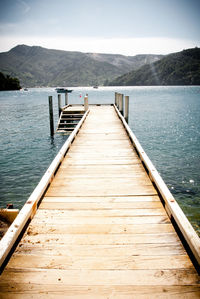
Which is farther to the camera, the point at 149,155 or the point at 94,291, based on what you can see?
the point at 149,155

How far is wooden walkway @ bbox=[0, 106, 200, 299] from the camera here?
2097mm

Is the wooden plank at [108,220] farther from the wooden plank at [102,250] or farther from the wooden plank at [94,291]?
the wooden plank at [94,291]

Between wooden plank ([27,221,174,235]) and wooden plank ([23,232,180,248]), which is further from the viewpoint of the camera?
wooden plank ([27,221,174,235])

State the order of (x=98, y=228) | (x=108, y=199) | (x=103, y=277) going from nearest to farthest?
(x=103, y=277)
(x=98, y=228)
(x=108, y=199)

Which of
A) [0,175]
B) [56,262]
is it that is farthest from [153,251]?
[0,175]

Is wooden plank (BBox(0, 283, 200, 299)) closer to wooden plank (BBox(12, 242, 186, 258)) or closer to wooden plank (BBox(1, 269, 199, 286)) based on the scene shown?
wooden plank (BBox(1, 269, 199, 286))

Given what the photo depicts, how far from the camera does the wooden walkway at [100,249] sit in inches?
82.6

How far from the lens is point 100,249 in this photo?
8.50ft

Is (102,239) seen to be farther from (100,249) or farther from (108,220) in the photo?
(108,220)

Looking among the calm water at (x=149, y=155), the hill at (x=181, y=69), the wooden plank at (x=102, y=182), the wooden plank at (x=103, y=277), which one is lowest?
the calm water at (x=149, y=155)

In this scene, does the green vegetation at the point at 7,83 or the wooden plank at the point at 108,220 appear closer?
the wooden plank at the point at 108,220

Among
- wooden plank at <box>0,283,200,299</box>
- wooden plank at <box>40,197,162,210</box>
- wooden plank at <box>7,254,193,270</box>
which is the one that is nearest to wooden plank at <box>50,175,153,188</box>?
wooden plank at <box>40,197,162,210</box>

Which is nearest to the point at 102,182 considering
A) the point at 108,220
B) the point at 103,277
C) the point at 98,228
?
the point at 108,220

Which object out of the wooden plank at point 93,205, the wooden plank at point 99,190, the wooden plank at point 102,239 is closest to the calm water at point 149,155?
the wooden plank at point 99,190
